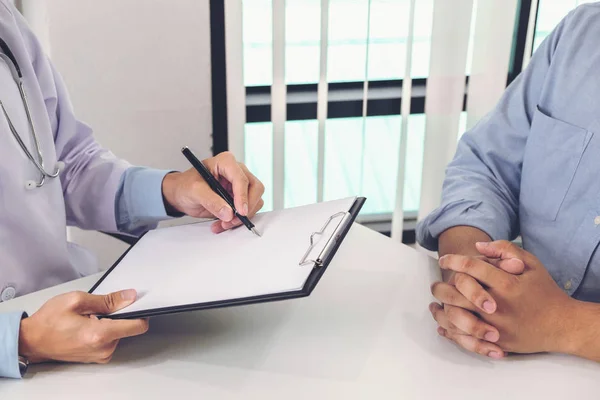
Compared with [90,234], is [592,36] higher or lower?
higher

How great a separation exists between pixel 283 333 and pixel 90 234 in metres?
1.18

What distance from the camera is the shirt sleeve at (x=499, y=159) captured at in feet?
3.59

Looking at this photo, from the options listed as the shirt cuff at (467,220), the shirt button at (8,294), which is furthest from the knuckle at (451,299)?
the shirt button at (8,294)

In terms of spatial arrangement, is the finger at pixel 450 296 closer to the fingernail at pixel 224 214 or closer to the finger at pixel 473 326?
the finger at pixel 473 326

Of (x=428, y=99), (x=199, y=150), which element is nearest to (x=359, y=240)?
(x=199, y=150)

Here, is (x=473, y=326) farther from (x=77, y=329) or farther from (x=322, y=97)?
(x=322, y=97)

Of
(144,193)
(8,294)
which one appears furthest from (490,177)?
(8,294)

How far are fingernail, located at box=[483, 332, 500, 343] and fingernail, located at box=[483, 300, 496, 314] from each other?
3 cm

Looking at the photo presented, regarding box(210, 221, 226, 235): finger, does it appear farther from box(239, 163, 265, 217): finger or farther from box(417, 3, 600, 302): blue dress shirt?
box(417, 3, 600, 302): blue dress shirt

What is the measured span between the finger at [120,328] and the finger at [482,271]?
0.42m

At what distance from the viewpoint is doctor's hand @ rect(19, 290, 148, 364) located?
0.74 meters

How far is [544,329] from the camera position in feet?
2.58

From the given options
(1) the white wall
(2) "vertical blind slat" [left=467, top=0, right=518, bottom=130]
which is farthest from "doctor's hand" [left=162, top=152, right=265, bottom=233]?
(2) "vertical blind slat" [left=467, top=0, right=518, bottom=130]

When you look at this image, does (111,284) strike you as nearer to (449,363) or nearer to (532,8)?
(449,363)
